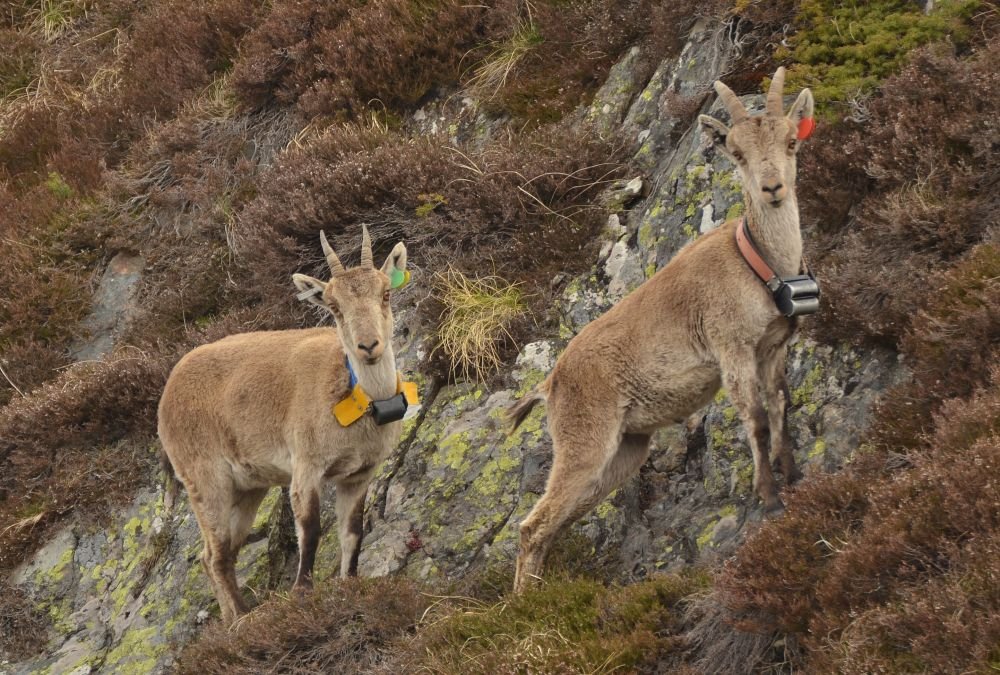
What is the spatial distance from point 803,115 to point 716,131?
597 mm

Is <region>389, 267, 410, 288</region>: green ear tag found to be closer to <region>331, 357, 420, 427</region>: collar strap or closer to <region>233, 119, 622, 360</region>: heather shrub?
<region>331, 357, 420, 427</region>: collar strap

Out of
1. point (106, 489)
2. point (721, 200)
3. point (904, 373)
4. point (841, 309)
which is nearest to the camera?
point (904, 373)

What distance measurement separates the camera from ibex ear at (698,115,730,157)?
25.9 feet

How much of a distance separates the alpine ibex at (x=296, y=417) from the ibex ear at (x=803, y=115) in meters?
3.11

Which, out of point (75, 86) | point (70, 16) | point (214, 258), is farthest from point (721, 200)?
point (70, 16)

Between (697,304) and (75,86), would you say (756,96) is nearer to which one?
(697,304)

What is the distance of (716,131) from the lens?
7918mm

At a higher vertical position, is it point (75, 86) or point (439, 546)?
point (75, 86)

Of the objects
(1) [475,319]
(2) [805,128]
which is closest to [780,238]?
(2) [805,128]

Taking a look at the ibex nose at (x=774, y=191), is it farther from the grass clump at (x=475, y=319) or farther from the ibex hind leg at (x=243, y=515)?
the ibex hind leg at (x=243, y=515)

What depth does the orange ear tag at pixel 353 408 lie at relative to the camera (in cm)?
872

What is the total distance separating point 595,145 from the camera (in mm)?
11445

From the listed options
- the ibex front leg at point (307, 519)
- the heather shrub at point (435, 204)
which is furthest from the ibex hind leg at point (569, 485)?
the heather shrub at point (435, 204)

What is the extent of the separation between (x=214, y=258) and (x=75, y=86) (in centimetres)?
622
